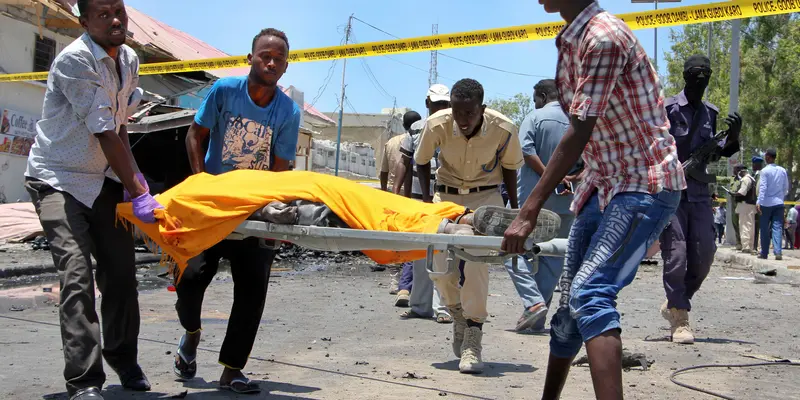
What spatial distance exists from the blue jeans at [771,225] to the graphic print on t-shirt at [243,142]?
14284mm

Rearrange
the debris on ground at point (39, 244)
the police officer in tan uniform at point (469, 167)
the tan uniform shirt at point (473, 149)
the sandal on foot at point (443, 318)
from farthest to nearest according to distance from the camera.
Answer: the debris on ground at point (39, 244) < the sandal on foot at point (443, 318) < the tan uniform shirt at point (473, 149) < the police officer in tan uniform at point (469, 167)

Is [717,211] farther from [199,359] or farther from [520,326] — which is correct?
[199,359]

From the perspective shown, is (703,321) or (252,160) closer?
(252,160)

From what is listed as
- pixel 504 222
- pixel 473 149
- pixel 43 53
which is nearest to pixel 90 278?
pixel 504 222

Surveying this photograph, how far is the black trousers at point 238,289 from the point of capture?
453cm

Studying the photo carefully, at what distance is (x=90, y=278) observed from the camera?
13.0 feet

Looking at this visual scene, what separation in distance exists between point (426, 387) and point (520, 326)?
2389mm

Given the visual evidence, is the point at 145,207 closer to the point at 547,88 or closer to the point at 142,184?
the point at 142,184

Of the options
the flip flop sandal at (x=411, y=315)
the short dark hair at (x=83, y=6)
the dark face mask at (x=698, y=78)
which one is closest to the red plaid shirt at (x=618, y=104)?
the short dark hair at (x=83, y=6)

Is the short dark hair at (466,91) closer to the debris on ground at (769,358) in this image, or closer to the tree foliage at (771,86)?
the debris on ground at (769,358)

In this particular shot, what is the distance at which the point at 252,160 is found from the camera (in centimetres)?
480

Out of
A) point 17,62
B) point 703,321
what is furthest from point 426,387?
point 17,62

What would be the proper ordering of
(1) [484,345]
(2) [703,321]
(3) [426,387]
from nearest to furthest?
(3) [426,387] → (1) [484,345] → (2) [703,321]

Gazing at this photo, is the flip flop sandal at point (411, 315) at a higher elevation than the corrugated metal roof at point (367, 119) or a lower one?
lower
